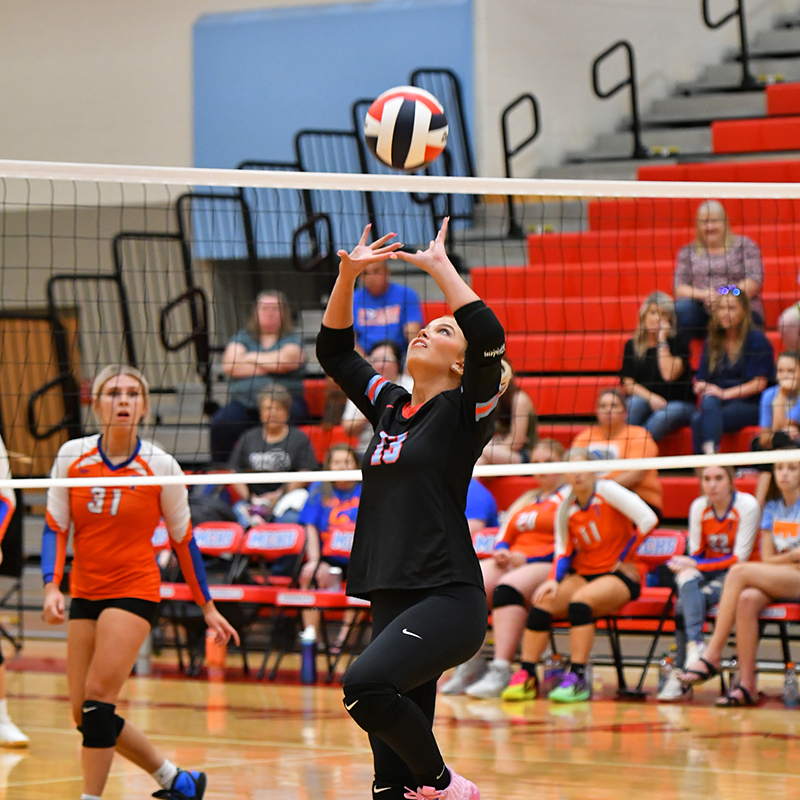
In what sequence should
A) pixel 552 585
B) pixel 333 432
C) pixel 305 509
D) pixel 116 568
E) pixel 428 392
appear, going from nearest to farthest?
pixel 428 392, pixel 116 568, pixel 552 585, pixel 305 509, pixel 333 432

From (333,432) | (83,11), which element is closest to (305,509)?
(333,432)

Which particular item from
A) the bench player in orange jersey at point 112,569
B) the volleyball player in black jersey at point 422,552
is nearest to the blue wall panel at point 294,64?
the bench player in orange jersey at point 112,569

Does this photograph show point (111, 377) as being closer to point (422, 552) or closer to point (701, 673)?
point (422, 552)

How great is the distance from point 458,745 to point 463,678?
5.35 ft

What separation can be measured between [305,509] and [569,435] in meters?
2.02

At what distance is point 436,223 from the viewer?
486 inches

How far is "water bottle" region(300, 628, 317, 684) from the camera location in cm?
888

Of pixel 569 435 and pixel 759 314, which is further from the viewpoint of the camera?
pixel 569 435

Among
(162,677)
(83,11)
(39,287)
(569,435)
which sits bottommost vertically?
(162,677)

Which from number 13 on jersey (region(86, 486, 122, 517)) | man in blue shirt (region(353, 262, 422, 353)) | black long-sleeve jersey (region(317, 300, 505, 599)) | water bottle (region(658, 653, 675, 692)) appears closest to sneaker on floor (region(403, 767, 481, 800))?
black long-sleeve jersey (region(317, 300, 505, 599))

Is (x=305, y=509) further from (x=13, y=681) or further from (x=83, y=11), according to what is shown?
(x=83, y=11)

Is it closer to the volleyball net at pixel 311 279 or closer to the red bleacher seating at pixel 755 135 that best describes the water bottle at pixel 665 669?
the volleyball net at pixel 311 279

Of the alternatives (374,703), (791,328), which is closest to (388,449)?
(374,703)

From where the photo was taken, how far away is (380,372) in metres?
9.63
